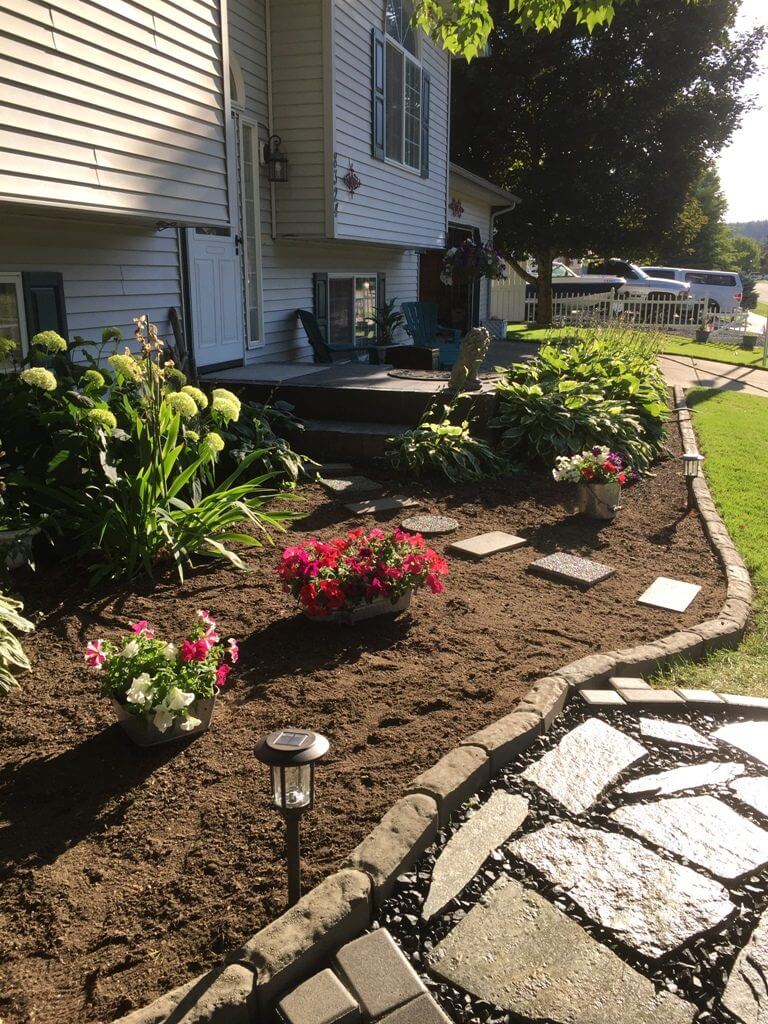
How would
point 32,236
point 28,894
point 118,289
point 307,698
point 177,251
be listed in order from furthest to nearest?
point 177,251, point 118,289, point 32,236, point 307,698, point 28,894

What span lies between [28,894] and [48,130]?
12.7 ft

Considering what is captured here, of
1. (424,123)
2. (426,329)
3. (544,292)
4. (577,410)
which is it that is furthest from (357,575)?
(544,292)

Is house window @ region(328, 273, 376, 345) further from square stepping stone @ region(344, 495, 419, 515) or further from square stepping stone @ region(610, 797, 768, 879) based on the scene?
square stepping stone @ region(610, 797, 768, 879)

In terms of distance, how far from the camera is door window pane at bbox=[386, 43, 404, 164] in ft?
32.6

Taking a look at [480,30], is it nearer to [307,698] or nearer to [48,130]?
[48,130]

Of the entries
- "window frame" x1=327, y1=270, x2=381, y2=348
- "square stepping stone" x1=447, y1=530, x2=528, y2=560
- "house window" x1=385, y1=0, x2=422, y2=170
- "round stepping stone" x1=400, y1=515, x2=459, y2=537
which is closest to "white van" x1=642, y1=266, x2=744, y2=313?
"window frame" x1=327, y1=270, x2=381, y2=348

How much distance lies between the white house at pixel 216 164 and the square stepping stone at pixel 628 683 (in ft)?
12.3

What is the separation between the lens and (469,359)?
7195mm

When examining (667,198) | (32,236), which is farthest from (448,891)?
(667,198)

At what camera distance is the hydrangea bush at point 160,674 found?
2600 mm

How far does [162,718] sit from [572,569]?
265 centimetres

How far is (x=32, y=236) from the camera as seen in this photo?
5367 millimetres

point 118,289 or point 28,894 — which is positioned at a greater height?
point 118,289

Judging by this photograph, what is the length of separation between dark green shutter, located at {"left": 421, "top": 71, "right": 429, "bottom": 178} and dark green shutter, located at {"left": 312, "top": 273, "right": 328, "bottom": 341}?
2.69m
